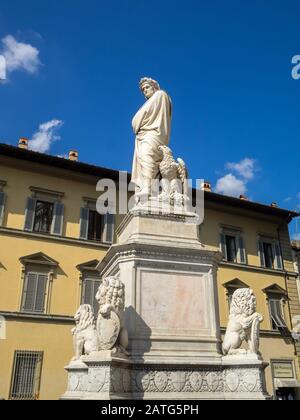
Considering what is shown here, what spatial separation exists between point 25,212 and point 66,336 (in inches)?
250

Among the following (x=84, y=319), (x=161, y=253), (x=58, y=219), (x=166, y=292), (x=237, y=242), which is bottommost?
(x=84, y=319)

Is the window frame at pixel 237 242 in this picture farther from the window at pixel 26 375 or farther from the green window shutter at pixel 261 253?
the window at pixel 26 375

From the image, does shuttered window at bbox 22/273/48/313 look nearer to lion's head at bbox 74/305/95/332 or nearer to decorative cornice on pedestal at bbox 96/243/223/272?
lion's head at bbox 74/305/95/332

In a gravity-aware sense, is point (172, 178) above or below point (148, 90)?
below

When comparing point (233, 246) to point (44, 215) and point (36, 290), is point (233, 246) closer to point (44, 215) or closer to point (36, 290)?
point (44, 215)

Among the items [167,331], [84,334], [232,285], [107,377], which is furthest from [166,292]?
[232,285]

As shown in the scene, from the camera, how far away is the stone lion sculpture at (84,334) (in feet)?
22.5

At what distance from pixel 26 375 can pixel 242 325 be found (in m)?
14.4

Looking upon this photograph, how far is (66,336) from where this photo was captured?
1964cm

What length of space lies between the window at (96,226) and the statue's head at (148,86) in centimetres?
1313

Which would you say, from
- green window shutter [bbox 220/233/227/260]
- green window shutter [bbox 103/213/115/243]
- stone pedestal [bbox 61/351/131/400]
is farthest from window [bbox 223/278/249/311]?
stone pedestal [bbox 61/351/131/400]

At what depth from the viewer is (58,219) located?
21.8 metres

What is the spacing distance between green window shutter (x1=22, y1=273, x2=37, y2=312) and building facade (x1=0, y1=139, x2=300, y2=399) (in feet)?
0.15

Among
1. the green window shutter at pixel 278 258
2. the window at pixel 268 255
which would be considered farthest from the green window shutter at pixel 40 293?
the green window shutter at pixel 278 258
